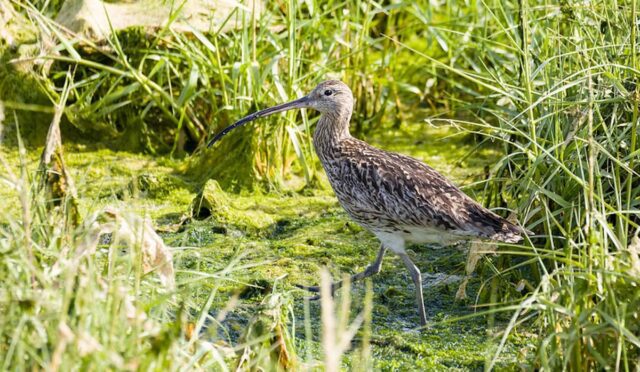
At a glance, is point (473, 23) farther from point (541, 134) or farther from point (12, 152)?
point (12, 152)

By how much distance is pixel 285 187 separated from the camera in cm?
659

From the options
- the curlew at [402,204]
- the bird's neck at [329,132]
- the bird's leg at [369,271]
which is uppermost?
the bird's neck at [329,132]

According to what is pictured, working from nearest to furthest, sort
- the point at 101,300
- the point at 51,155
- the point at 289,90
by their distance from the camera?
1. the point at 101,300
2. the point at 51,155
3. the point at 289,90

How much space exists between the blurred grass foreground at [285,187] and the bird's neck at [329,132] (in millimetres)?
525

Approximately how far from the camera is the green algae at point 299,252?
14.9 feet

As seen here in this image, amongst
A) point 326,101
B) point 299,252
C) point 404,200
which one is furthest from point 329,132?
point 404,200

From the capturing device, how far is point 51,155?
169 inches

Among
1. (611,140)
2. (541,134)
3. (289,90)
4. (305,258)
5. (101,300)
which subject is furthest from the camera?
(289,90)

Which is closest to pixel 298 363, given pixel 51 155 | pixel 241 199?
pixel 51 155

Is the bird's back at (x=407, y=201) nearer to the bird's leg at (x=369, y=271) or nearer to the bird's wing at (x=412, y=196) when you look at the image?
the bird's wing at (x=412, y=196)

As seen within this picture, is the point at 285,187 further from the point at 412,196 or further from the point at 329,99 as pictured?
the point at 412,196

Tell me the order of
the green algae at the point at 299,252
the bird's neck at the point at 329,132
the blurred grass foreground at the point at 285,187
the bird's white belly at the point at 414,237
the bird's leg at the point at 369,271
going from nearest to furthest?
the blurred grass foreground at the point at 285,187
the green algae at the point at 299,252
the bird's white belly at the point at 414,237
the bird's leg at the point at 369,271
the bird's neck at the point at 329,132

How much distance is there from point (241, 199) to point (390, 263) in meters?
1.13

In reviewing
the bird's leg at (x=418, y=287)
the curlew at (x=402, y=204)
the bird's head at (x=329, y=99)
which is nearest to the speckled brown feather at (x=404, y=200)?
the curlew at (x=402, y=204)
